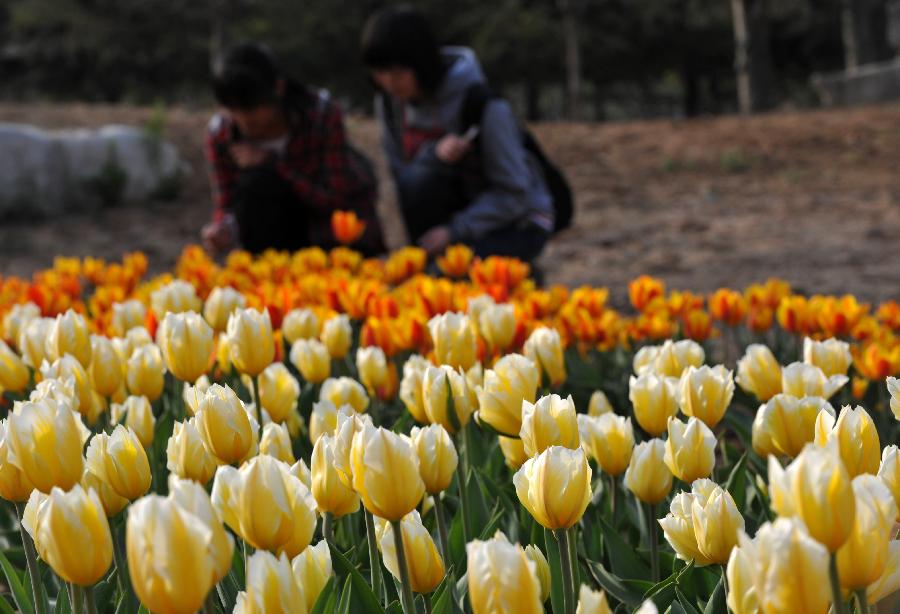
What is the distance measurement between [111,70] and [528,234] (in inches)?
994

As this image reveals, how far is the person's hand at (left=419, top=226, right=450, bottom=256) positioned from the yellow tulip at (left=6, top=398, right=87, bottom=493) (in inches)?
135

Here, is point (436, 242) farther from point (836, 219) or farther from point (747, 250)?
point (836, 219)

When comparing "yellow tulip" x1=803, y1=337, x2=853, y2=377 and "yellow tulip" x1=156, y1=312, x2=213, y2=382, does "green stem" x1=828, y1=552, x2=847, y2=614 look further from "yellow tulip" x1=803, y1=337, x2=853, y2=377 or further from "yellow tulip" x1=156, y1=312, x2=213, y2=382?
"yellow tulip" x1=156, y1=312, x2=213, y2=382

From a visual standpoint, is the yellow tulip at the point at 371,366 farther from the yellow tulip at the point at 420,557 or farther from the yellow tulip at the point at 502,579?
the yellow tulip at the point at 502,579

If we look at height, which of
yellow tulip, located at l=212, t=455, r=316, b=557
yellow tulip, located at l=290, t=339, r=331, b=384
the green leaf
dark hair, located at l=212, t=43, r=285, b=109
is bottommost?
the green leaf

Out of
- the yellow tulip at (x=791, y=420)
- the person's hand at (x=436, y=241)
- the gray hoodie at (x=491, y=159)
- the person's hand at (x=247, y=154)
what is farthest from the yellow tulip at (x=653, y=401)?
the person's hand at (x=247, y=154)

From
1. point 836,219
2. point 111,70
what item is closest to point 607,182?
point 836,219

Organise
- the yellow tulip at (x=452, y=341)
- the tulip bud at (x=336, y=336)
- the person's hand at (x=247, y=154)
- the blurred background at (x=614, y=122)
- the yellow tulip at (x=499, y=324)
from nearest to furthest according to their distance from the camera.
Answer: the yellow tulip at (x=452, y=341) → the yellow tulip at (x=499, y=324) → the tulip bud at (x=336, y=336) → the person's hand at (x=247, y=154) → the blurred background at (x=614, y=122)

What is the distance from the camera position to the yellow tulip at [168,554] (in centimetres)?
81

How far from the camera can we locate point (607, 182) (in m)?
11.0

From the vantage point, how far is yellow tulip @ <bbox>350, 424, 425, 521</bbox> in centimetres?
105

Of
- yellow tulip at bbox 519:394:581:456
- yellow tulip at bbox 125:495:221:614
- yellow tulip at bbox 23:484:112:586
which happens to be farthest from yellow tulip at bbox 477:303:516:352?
yellow tulip at bbox 125:495:221:614

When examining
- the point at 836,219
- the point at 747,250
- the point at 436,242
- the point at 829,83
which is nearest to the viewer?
the point at 436,242

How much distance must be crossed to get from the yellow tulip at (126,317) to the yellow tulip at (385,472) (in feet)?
5.44
